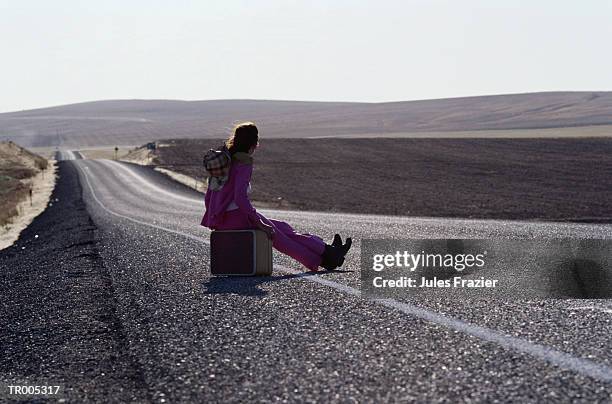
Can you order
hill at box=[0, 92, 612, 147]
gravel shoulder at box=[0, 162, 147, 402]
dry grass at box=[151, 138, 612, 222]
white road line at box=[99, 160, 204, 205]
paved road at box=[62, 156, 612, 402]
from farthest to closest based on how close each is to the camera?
hill at box=[0, 92, 612, 147]
white road line at box=[99, 160, 204, 205]
dry grass at box=[151, 138, 612, 222]
gravel shoulder at box=[0, 162, 147, 402]
paved road at box=[62, 156, 612, 402]

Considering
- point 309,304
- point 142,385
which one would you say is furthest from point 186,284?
point 142,385

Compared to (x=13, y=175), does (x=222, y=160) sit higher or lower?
higher

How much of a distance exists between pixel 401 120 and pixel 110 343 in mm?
168868

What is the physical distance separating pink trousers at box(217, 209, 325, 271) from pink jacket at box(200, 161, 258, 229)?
2.9 inches

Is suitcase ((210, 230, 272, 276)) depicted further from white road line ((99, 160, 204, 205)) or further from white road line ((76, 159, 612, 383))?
white road line ((99, 160, 204, 205))

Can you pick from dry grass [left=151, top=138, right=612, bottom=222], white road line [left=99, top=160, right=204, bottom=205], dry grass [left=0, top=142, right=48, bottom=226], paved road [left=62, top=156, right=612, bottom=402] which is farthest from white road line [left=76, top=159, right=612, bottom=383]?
white road line [left=99, top=160, right=204, bottom=205]

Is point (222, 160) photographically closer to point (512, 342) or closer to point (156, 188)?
point (512, 342)

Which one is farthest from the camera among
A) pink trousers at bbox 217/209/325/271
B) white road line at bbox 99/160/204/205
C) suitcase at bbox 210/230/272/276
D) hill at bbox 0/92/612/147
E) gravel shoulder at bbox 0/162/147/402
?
hill at bbox 0/92/612/147

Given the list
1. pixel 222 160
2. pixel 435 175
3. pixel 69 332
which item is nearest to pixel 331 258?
pixel 222 160

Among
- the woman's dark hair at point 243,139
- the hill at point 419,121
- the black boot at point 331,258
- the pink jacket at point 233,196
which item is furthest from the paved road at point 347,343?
the hill at point 419,121

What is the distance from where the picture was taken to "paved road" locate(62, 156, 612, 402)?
3.83m

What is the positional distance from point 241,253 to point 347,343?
137 inches

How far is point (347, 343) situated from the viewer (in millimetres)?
4711

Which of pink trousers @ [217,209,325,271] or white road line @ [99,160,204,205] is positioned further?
white road line @ [99,160,204,205]
